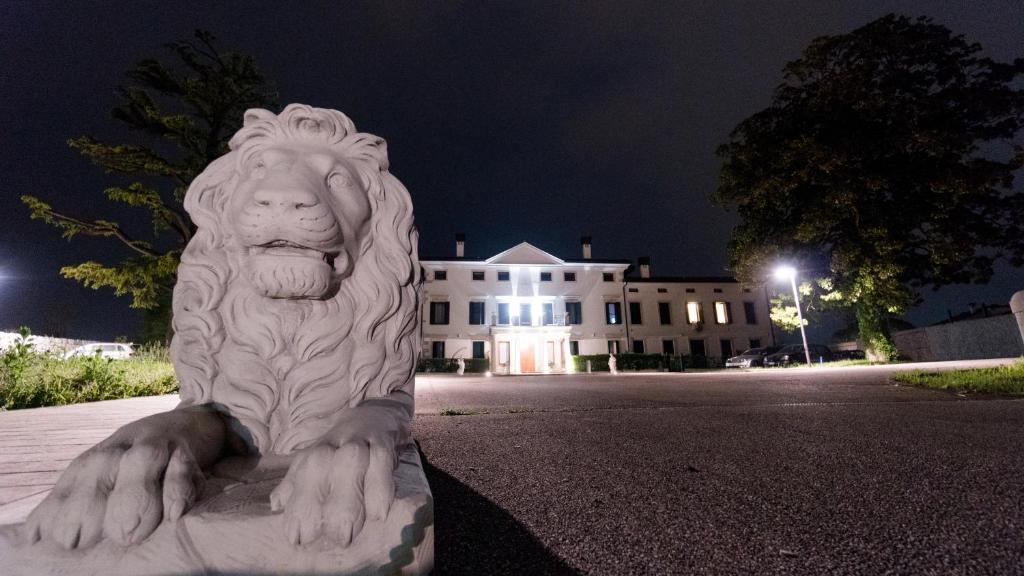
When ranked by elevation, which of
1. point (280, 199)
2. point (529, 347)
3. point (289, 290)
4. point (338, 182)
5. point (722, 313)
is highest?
point (722, 313)

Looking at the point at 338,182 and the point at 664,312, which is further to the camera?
the point at 664,312

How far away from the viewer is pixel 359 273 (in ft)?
4.03

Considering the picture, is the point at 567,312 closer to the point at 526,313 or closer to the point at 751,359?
the point at 526,313

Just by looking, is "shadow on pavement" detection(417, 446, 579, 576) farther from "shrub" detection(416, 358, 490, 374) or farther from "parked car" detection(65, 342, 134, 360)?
"shrub" detection(416, 358, 490, 374)

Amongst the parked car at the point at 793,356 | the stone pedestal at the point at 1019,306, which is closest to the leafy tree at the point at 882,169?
the parked car at the point at 793,356

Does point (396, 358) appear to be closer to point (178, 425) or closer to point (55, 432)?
point (178, 425)

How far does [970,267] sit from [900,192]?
4373mm

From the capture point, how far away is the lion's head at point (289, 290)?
42.4 inches

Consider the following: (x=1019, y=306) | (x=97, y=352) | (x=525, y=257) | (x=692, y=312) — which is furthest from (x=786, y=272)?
(x=97, y=352)

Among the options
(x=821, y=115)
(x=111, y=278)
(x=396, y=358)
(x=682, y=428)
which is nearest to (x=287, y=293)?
(x=396, y=358)

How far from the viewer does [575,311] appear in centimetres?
2639

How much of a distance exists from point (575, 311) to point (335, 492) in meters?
26.1

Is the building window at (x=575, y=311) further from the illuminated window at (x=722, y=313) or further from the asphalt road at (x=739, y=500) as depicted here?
the asphalt road at (x=739, y=500)

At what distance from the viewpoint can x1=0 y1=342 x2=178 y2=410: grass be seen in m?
4.93
